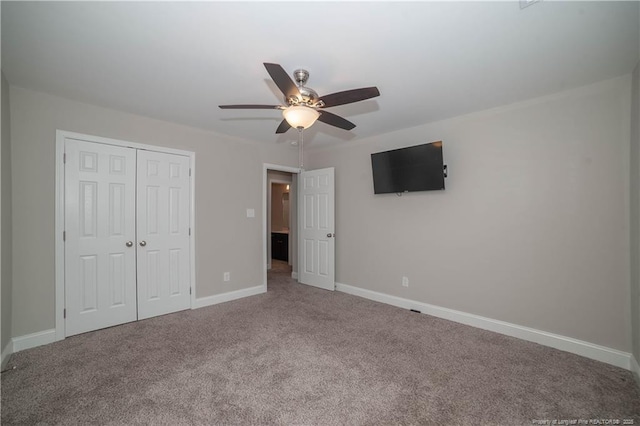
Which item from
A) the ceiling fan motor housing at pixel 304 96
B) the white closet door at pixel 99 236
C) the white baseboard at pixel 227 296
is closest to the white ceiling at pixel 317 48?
the ceiling fan motor housing at pixel 304 96

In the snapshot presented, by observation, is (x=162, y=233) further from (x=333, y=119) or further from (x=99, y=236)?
(x=333, y=119)

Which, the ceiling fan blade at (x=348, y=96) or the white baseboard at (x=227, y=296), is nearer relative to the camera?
the ceiling fan blade at (x=348, y=96)

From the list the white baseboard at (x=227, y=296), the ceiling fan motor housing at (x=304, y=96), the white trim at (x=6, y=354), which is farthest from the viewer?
the white baseboard at (x=227, y=296)

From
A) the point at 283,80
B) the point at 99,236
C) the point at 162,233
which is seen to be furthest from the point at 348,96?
the point at 99,236

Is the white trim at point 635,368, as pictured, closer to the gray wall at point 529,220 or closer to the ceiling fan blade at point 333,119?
the gray wall at point 529,220

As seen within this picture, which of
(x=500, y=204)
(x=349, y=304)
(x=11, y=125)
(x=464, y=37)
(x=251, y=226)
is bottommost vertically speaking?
(x=349, y=304)

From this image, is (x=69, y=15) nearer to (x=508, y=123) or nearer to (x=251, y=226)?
(x=251, y=226)

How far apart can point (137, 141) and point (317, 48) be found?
8.36 ft

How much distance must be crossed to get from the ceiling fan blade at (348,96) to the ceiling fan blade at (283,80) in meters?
0.21

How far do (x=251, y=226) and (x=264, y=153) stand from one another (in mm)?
1202

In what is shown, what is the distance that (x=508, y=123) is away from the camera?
2.87 meters

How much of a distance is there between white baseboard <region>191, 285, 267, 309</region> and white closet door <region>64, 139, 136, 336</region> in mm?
762

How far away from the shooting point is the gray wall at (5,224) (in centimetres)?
226

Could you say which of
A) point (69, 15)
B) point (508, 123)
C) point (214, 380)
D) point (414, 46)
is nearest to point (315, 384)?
point (214, 380)
